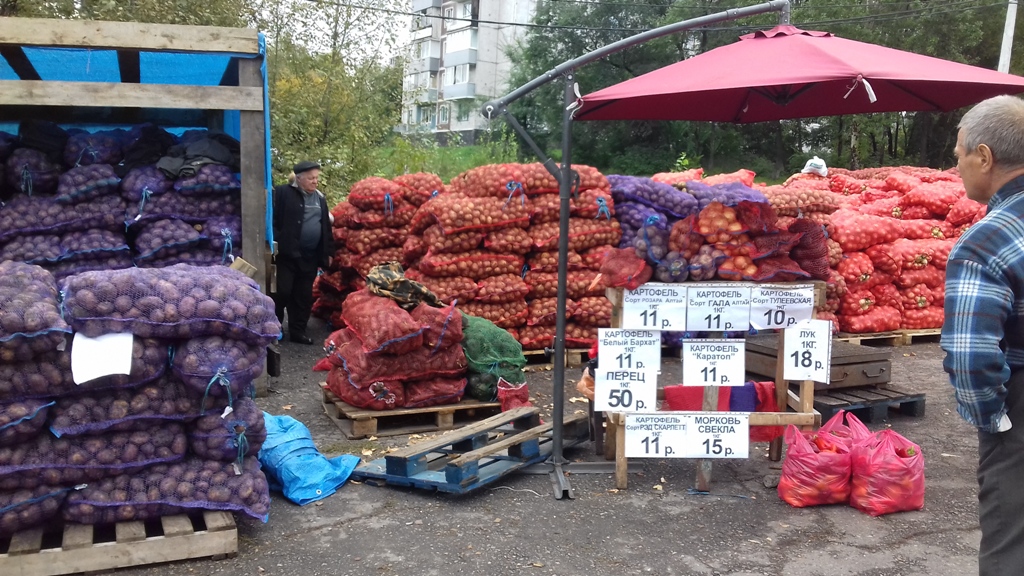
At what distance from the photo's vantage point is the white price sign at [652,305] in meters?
5.09

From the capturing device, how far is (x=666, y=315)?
16.8ft

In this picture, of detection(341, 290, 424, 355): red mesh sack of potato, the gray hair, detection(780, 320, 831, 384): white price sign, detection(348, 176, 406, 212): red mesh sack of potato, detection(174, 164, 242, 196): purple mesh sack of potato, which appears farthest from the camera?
detection(348, 176, 406, 212): red mesh sack of potato

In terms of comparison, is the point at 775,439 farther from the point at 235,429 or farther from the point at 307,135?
the point at 307,135

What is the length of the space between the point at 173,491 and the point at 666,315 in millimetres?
2991

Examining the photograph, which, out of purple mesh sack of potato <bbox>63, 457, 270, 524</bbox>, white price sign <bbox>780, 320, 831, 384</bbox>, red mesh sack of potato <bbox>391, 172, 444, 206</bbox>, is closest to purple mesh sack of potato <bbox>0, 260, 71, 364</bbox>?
purple mesh sack of potato <bbox>63, 457, 270, 524</bbox>

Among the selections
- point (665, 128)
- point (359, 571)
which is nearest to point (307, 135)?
point (359, 571)

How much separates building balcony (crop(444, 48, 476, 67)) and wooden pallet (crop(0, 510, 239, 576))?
4985 centimetres

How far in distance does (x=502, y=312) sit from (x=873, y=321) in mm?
4565

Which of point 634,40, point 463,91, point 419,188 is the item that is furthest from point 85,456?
point 463,91

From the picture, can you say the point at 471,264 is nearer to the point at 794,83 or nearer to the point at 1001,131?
the point at 794,83

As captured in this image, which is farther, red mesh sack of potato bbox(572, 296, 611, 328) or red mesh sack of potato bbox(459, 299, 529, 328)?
red mesh sack of potato bbox(572, 296, 611, 328)

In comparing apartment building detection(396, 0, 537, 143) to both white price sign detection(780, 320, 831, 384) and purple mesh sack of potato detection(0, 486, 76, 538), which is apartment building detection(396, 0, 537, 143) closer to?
white price sign detection(780, 320, 831, 384)

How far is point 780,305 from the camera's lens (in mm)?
5246

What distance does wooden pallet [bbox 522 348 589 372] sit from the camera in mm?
8531
